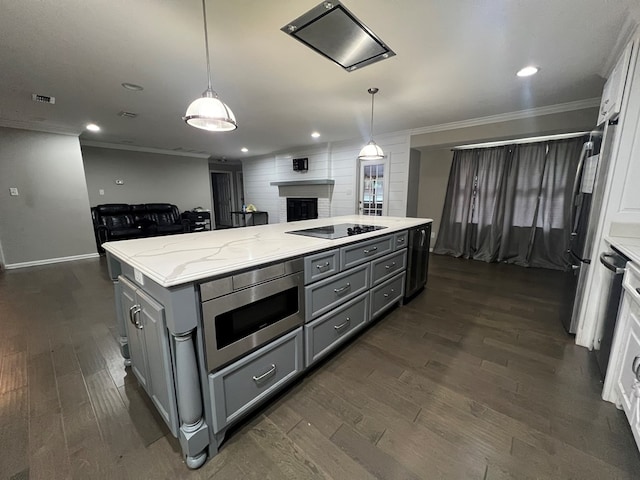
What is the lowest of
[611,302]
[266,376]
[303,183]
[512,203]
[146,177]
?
[266,376]

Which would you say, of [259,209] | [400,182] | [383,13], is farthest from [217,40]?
[259,209]

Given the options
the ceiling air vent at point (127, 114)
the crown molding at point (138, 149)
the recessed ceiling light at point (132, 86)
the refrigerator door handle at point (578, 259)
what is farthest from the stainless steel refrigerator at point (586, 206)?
the crown molding at point (138, 149)

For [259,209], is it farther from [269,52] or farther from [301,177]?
[269,52]

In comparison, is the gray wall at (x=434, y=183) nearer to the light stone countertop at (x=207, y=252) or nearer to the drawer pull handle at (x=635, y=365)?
the light stone countertop at (x=207, y=252)

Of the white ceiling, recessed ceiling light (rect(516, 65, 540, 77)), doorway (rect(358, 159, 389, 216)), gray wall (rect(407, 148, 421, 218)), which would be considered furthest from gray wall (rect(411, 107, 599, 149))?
recessed ceiling light (rect(516, 65, 540, 77))

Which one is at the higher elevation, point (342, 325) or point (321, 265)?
point (321, 265)

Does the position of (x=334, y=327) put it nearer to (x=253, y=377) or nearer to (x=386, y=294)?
(x=253, y=377)

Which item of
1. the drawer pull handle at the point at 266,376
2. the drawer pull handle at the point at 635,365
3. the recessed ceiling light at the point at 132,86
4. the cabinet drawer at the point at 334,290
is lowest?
the drawer pull handle at the point at 266,376

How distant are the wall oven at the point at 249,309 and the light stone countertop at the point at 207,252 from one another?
0.22 feet

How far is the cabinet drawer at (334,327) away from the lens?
170cm

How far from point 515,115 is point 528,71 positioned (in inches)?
58.3

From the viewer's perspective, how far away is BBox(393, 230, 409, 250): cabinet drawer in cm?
254

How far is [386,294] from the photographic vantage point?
98.3 inches

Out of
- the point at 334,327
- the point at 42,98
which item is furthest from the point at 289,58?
the point at 42,98
